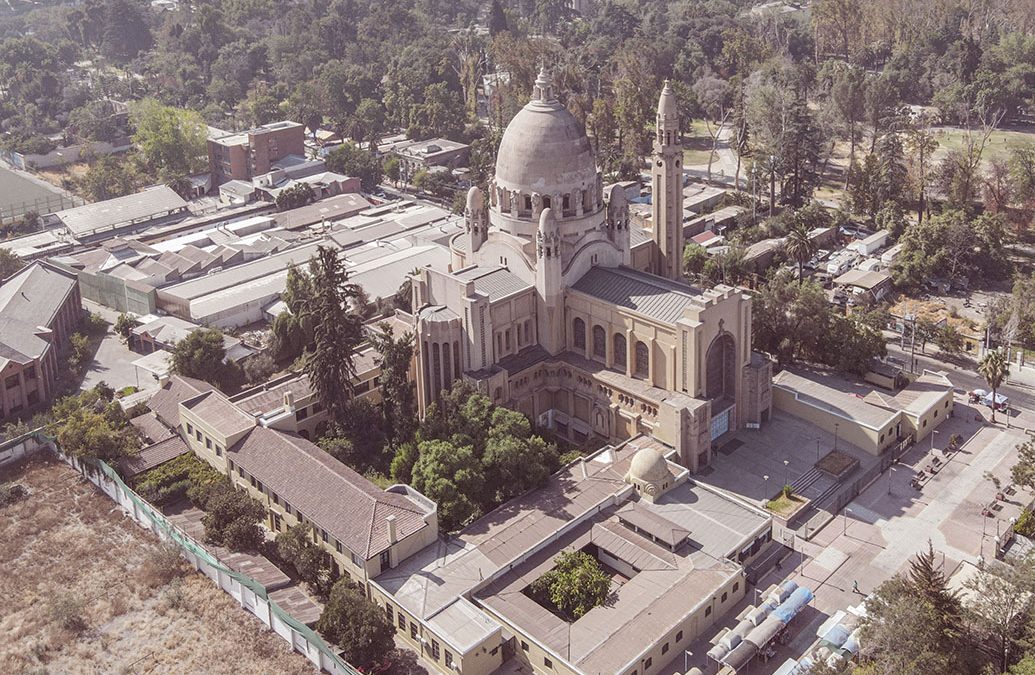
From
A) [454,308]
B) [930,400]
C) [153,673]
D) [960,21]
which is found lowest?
[153,673]

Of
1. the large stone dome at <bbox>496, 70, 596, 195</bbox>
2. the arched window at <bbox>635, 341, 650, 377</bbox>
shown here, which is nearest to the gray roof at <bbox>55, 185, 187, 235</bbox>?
the large stone dome at <bbox>496, 70, 596, 195</bbox>

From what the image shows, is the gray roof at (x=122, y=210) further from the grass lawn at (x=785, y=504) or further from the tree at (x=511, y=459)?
the grass lawn at (x=785, y=504)

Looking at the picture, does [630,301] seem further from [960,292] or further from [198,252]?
[198,252]

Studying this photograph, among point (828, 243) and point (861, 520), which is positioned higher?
point (828, 243)

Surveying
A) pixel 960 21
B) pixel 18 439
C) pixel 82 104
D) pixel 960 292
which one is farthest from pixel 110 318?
pixel 960 21


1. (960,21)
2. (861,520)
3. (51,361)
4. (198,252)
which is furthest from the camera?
(960,21)

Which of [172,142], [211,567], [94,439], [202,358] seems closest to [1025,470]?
[211,567]

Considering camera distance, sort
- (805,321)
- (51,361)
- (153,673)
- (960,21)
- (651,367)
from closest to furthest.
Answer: (153,673)
(651,367)
(805,321)
(51,361)
(960,21)
